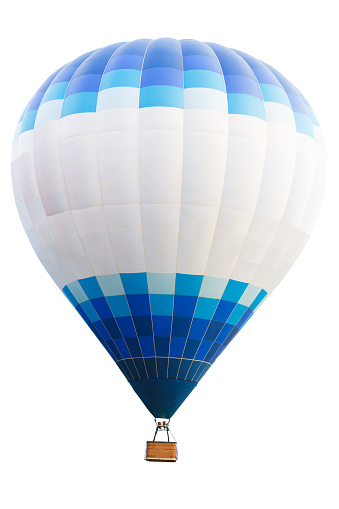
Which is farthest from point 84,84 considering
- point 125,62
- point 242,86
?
point 242,86

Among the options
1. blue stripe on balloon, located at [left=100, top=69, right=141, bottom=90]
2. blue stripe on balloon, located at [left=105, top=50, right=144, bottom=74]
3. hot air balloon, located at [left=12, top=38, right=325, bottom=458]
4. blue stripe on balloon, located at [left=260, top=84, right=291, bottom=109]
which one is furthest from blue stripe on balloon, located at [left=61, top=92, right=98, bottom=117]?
blue stripe on balloon, located at [left=260, top=84, right=291, bottom=109]

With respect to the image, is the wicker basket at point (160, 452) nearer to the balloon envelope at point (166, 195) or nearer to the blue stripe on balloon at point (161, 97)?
the balloon envelope at point (166, 195)

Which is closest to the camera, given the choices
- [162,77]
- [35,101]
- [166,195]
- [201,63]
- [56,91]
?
[166,195]

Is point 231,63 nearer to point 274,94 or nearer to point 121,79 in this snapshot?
point 274,94

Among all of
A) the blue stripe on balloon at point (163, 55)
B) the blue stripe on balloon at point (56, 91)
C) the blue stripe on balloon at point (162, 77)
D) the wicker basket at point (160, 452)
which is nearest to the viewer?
the blue stripe on balloon at point (162, 77)

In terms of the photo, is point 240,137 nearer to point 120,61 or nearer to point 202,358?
point 120,61

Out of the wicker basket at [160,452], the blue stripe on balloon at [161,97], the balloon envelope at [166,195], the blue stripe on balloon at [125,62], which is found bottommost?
the wicker basket at [160,452]

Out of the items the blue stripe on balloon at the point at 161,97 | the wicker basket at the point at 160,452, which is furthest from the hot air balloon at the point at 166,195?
the wicker basket at the point at 160,452

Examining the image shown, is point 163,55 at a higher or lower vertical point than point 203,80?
higher
